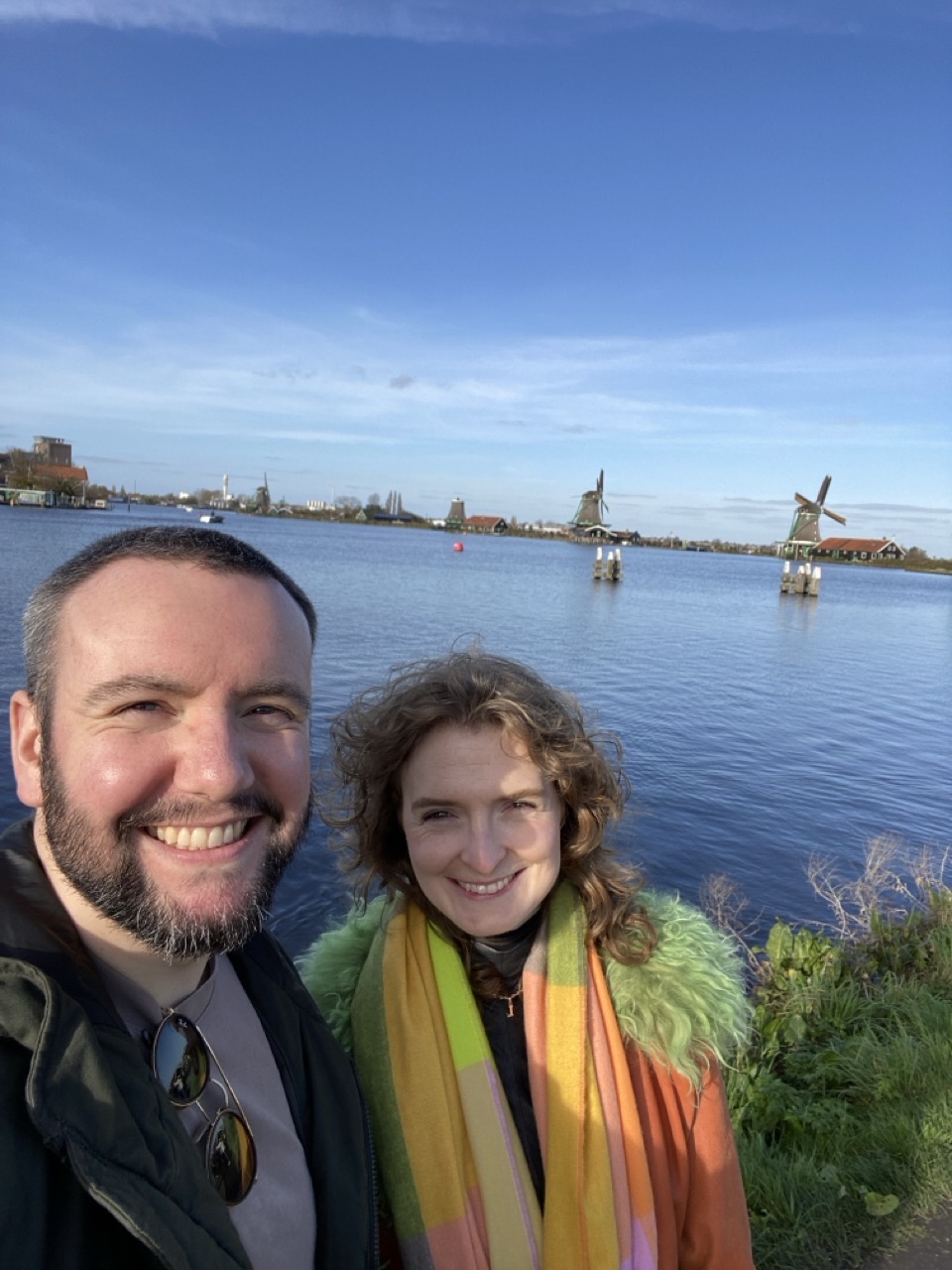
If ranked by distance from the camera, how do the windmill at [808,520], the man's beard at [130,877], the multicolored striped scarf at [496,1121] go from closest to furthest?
the man's beard at [130,877] → the multicolored striped scarf at [496,1121] → the windmill at [808,520]

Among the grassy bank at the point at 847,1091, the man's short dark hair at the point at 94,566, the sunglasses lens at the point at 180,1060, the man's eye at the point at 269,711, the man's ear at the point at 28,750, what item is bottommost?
the grassy bank at the point at 847,1091

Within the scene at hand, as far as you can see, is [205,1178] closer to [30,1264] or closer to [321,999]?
[30,1264]

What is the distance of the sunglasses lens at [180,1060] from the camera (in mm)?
1497

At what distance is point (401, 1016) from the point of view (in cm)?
208

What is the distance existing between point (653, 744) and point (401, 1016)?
46.1 feet

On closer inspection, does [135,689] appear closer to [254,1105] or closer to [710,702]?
[254,1105]

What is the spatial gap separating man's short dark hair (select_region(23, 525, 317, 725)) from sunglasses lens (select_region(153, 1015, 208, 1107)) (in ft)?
2.07

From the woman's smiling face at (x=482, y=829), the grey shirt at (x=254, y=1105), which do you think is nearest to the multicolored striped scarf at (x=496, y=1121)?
the woman's smiling face at (x=482, y=829)

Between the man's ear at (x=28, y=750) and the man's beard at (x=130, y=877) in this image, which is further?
the man's ear at (x=28, y=750)

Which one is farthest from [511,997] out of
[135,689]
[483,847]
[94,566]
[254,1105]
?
[94,566]

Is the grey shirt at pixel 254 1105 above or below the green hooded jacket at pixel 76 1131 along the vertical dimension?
below

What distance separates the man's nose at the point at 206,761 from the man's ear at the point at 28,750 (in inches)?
11.2

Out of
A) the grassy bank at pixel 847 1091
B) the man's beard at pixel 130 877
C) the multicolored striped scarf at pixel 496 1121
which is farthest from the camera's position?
the grassy bank at pixel 847 1091

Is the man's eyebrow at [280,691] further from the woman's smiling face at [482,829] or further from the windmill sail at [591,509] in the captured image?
the windmill sail at [591,509]
